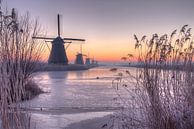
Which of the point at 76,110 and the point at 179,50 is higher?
the point at 179,50

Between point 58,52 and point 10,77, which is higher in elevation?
point 58,52

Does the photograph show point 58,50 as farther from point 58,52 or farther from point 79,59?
point 79,59

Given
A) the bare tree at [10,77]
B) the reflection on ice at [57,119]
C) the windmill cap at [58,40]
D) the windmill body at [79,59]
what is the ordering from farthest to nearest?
the windmill body at [79,59], the windmill cap at [58,40], the reflection on ice at [57,119], the bare tree at [10,77]

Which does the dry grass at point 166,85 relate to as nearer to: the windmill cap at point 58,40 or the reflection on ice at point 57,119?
the reflection on ice at point 57,119

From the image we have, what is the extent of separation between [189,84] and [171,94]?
307mm

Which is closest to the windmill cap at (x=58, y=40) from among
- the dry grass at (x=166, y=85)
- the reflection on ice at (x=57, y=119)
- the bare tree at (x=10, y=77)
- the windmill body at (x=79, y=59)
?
the windmill body at (x=79, y=59)

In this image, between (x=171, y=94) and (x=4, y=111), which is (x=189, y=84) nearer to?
(x=171, y=94)

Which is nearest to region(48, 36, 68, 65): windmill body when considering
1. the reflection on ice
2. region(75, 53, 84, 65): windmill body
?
region(75, 53, 84, 65): windmill body

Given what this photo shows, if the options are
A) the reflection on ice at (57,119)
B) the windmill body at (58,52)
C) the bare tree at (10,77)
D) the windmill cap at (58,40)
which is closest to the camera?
the bare tree at (10,77)

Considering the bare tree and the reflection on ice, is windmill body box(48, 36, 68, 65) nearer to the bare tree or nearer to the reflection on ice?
the reflection on ice

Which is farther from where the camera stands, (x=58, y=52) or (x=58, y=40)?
(x=58, y=52)

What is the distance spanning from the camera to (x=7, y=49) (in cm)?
337

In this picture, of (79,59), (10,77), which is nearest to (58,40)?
(79,59)

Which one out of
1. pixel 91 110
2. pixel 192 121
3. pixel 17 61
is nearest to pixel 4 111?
pixel 17 61
